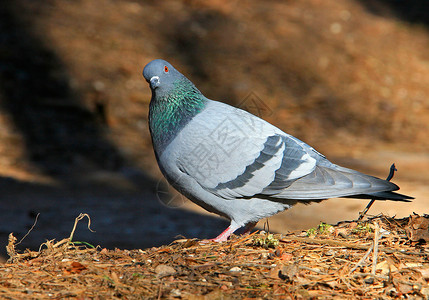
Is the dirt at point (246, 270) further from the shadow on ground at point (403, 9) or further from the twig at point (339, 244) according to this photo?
the shadow on ground at point (403, 9)

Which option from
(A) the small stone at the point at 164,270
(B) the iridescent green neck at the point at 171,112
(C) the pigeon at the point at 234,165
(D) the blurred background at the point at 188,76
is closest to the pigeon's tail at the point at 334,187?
(C) the pigeon at the point at 234,165

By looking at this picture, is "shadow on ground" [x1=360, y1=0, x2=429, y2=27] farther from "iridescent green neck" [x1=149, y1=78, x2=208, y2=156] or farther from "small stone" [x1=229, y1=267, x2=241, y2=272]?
"small stone" [x1=229, y1=267, x2=241, y2=272]

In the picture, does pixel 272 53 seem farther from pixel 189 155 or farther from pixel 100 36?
pixel 189 155

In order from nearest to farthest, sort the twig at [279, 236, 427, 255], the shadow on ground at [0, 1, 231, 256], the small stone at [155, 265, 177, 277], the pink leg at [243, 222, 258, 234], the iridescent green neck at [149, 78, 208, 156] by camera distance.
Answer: the small stone at [155, 265, 177, 277]
the twig at [279, 236, 427, 255]
the iridescent green neck at [149, 78, 208, 156]
the pink leg at [243, 222, 258, 234]
the shadow on ground at [0, 1, 231, 256]

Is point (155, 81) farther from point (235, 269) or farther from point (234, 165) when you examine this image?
point (235, 269)

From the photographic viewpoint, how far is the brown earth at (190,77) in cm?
639

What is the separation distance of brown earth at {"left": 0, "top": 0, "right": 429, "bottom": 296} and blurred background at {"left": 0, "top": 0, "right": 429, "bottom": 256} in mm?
29

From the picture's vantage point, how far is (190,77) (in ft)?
32.3

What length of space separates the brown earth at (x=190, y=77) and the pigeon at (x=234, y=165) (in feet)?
5.86

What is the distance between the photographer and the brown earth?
6.39 m

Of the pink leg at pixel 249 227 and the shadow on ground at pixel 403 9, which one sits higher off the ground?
the shadow on ground at pixel 403 9

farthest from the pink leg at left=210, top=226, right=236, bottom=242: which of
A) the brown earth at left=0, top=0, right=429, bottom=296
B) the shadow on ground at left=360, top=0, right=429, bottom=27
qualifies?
the shadow on ground at left=360, top=0, right=429, bottom=27

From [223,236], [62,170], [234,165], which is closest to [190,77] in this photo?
[62,170]

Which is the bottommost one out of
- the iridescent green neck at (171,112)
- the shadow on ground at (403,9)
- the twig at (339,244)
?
the twig at (339,244)
